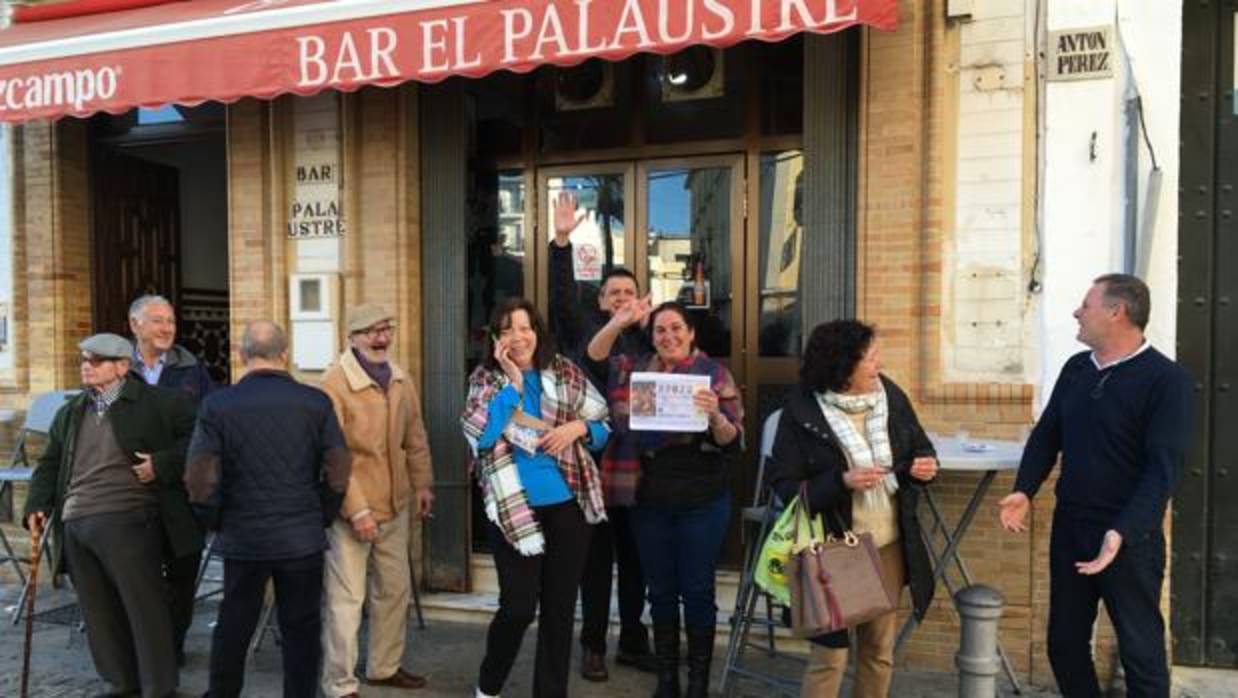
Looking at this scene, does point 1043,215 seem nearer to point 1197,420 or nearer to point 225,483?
point 1197,420

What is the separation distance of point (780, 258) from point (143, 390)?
3.32m

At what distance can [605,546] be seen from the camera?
15.0ft

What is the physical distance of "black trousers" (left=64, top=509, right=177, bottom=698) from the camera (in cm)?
414

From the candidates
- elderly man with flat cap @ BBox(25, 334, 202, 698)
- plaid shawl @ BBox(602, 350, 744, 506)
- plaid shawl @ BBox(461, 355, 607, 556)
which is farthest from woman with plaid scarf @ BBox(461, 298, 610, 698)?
elderly man with flat cap @ BBox(25, 334, 202, 698)

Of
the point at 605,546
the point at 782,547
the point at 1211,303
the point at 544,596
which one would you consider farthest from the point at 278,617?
the point at 1211,303

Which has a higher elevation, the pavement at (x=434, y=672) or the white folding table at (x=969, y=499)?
the white folding table at (x=969, y=499)

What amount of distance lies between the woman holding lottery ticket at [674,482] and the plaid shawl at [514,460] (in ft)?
0.61

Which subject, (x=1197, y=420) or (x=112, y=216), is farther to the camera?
(x=112, y=216)

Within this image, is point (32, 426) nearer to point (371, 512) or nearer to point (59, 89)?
point (59, 89)

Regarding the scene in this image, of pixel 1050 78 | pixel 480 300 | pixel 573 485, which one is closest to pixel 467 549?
pixel 480 300

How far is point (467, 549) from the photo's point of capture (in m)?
5.70

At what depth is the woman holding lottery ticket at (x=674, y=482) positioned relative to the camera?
3.97 meters

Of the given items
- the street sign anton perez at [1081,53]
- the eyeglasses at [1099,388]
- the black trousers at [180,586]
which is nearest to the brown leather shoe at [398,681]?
the black trousers at [180,586]

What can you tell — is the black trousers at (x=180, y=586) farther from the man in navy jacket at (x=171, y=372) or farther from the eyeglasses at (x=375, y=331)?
the eyeglasses at (x=375, y=331)
